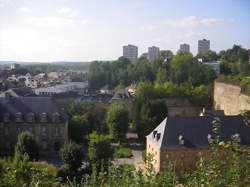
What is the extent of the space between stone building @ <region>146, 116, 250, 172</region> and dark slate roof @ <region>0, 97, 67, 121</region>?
10.6 metres

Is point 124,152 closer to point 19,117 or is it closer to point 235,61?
point 19,117

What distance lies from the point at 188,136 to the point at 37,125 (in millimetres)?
14115

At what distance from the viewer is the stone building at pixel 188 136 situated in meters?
22.5

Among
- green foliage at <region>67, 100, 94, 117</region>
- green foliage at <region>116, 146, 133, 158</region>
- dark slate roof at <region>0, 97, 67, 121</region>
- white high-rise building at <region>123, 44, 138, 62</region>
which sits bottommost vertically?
green foliage at <region>116, 146, 133, 158</region>

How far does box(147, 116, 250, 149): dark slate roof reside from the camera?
2282 cm

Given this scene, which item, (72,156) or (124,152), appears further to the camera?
(124,152)

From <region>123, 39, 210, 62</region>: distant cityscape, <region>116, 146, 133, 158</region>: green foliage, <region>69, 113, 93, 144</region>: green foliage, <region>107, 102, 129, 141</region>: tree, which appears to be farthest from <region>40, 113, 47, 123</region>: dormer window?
<region>123, 39, 210, 62</region>: distant cityscape

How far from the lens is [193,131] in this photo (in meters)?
23.4

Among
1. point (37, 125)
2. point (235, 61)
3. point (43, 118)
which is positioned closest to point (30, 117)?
point (37, 125)

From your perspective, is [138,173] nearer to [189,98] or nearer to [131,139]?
[131,139]

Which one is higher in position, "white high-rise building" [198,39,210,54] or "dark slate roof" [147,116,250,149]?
"white high-rise building" [198,39,210,54]

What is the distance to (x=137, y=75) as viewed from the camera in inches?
2800

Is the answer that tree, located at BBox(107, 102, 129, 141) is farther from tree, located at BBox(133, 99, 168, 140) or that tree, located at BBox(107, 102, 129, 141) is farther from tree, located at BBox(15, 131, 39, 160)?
tree, located at BBox(15, 131, 39, 160)

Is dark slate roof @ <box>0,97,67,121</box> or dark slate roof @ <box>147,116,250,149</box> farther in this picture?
dark slate roof @ <box>0,97,67,121</box>
